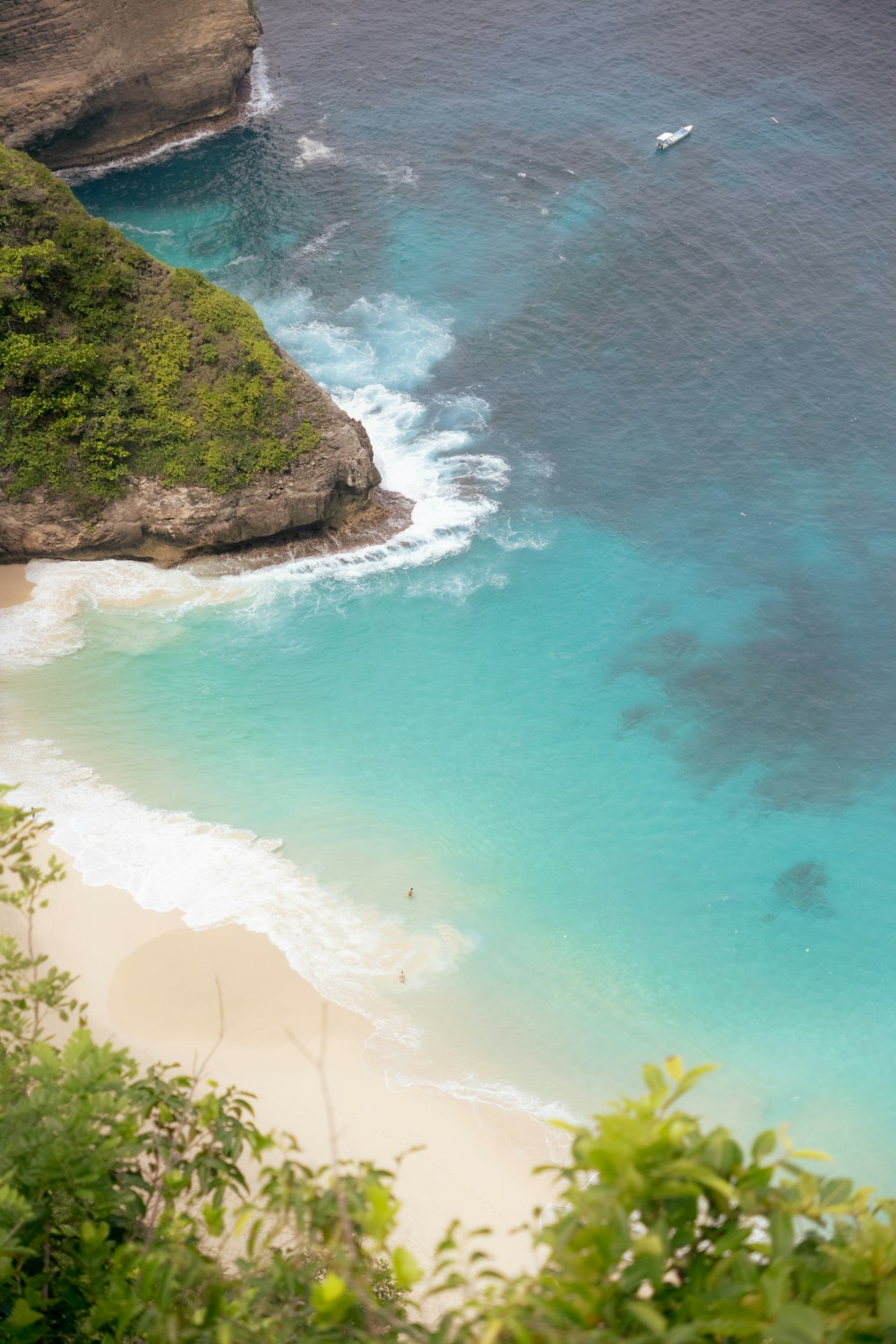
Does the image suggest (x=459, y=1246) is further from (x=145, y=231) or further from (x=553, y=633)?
(x=145, y=231)

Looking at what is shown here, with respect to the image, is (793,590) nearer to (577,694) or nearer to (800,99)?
(577,694)

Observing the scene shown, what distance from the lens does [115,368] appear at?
115 ft

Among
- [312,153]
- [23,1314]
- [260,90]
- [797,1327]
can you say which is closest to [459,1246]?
[797,1327]

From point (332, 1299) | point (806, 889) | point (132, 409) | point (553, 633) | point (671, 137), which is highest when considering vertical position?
point (671, 137)

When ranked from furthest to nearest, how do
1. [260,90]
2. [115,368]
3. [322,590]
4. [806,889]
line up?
[260,90]
[322,590]
[115,368]
[806,889]

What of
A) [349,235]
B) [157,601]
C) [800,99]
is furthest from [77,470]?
[800,99]

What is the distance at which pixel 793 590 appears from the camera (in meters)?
38.6

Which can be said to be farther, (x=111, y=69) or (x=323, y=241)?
(x=111, y=69)

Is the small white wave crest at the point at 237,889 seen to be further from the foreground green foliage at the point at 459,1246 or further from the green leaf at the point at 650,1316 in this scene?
the green leaf at the point at 650,1316

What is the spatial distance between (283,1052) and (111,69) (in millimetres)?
46871

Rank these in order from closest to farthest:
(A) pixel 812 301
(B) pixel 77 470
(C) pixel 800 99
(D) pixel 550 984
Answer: (D) pixel 550 984, (B) pixel 77 470, (A) pixel 812 301, (C) pixel 800 99

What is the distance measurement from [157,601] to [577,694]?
13.6m

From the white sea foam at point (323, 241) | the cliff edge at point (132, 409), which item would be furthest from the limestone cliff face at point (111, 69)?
the cliff edge at point (132, 409)

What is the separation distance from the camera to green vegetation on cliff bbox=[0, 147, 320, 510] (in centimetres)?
3406
